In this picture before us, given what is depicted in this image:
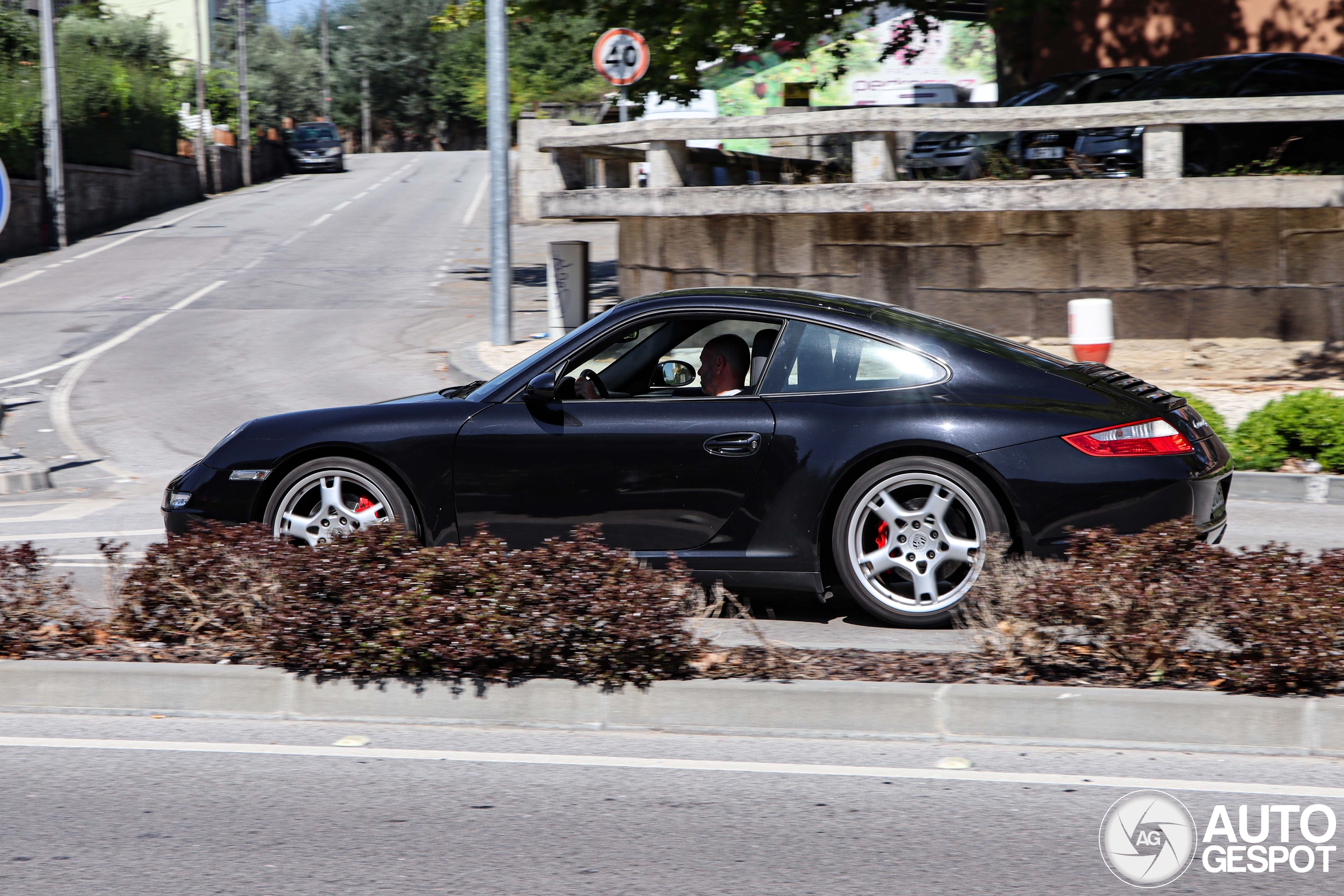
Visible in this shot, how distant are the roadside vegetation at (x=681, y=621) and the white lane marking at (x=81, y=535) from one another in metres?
3.24

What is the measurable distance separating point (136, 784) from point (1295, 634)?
3654 mm

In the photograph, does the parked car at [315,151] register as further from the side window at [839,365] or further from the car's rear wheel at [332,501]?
the side window at [839,365]

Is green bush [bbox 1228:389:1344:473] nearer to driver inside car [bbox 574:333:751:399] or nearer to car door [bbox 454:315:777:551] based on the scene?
driver inside car [bbox 574:333:751:399]

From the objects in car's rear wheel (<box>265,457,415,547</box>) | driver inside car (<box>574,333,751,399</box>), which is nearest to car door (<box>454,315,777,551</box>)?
driver inside car (<box>574,333,751,399</box>)

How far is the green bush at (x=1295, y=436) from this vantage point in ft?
29.8

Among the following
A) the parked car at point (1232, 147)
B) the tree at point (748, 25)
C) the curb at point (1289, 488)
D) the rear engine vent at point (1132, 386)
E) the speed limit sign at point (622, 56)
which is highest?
the tree at point (748, 25)

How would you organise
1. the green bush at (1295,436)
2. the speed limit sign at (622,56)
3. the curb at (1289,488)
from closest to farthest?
the curb at (1289,488) → the green bush at (1295,436) → the speed limit sign at (622,56)

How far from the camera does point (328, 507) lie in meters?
6.05

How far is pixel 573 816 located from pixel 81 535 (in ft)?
18.4

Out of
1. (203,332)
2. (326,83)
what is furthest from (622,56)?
(326,83)

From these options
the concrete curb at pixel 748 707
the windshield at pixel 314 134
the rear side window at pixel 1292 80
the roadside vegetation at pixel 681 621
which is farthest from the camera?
the windshield at pixel 314 134

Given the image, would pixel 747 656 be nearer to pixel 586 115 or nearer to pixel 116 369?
pixel 116 369

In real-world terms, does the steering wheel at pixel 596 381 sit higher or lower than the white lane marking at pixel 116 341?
higher

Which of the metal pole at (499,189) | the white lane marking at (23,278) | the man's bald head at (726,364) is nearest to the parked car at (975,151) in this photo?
the metal pole at (499,189)
